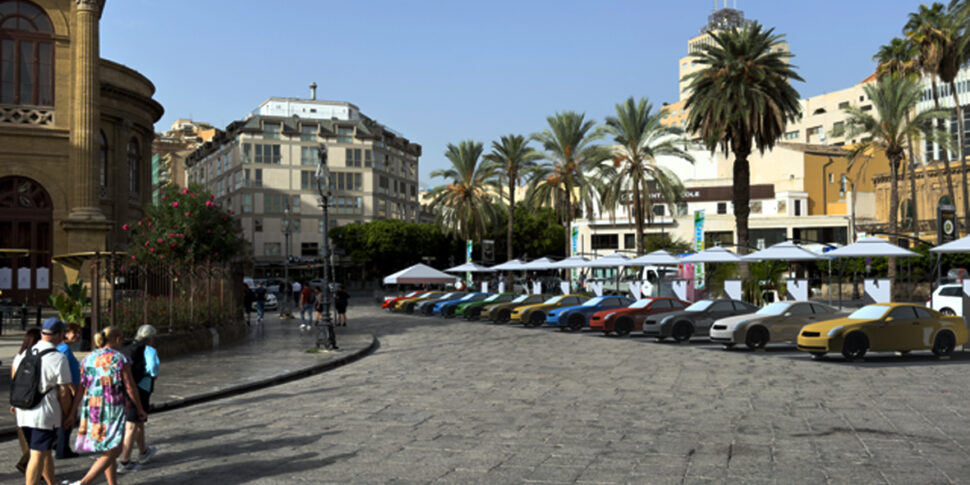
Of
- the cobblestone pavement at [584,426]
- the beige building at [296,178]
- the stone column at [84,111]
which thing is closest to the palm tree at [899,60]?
the cobblestone pavement at [584,426]

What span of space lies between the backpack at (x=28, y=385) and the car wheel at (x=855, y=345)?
14777mm

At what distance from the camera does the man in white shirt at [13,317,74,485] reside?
6.39 m

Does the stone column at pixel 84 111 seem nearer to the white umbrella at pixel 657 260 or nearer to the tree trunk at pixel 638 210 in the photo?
the white umbrella at pixel 657 260

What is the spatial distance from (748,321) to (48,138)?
21743mm

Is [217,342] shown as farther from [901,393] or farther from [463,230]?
[463,230]

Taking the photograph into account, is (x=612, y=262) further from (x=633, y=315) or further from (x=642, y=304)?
(x=633, y=315)

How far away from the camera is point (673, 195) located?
44844mm

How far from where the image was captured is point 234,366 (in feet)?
55.1

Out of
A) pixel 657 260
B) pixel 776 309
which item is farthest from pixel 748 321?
pixel 657 260

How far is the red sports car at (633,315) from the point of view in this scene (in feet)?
81.8

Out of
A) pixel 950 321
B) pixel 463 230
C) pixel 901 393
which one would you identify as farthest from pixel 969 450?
pixel 463 230

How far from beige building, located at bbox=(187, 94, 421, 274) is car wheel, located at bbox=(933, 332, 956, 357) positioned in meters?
80.7

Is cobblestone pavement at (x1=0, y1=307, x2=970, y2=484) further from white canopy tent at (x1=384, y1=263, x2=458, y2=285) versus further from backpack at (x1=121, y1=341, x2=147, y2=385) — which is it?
white canopy tent at (x1=384, y1=263, x2=458, y2=285)

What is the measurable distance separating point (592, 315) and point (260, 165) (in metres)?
75.7
